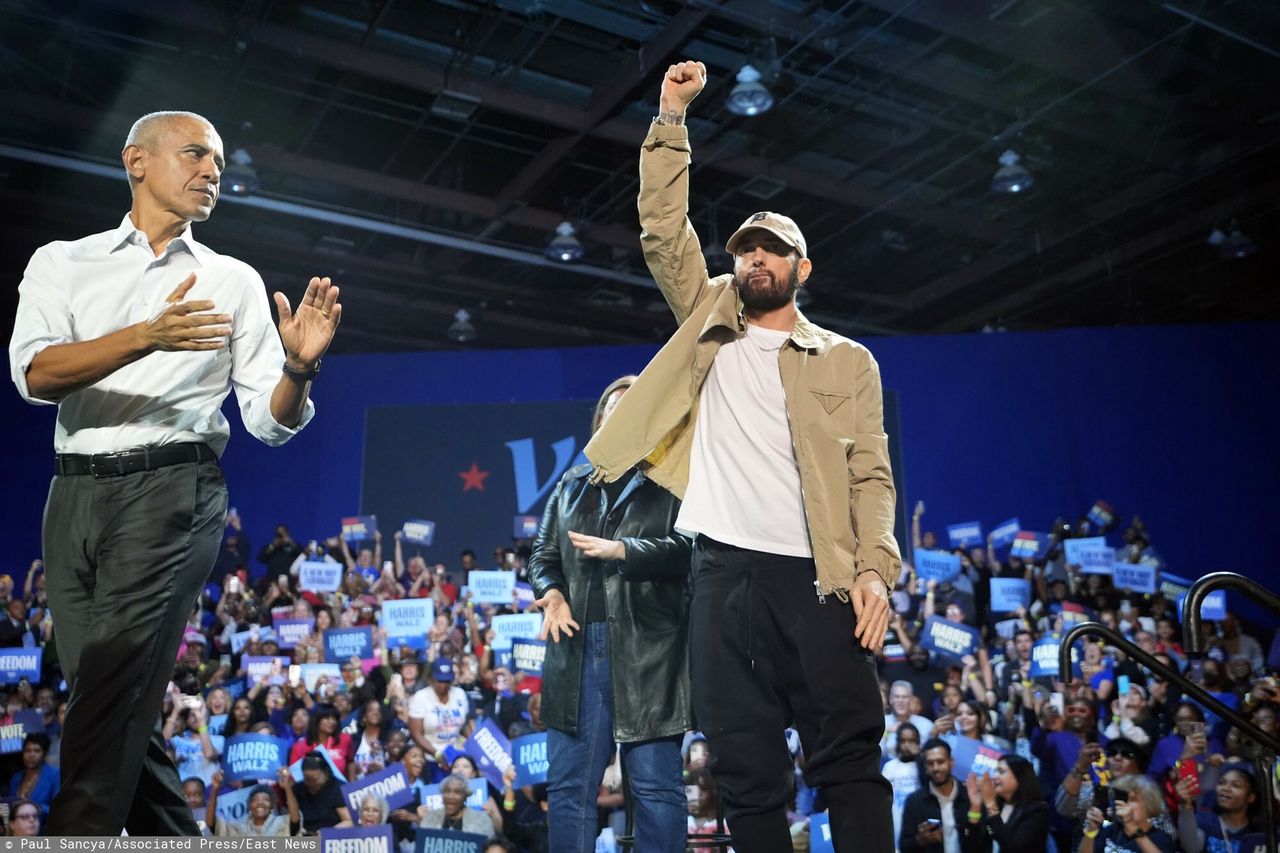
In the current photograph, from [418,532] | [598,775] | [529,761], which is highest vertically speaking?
[418,532]

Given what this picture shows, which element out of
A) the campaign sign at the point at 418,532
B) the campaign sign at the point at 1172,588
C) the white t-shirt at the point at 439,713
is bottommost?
the white t-shirt at the point at 439,713

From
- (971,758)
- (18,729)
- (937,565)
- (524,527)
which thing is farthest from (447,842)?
(524,527)

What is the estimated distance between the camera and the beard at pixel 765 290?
7.72 ft

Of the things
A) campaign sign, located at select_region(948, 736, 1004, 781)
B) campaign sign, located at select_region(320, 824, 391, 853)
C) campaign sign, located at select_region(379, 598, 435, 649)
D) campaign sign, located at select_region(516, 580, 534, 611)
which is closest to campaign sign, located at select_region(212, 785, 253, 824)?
campaign sign, located at select_region(320, 824, 391, 853)

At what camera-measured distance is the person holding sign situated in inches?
79.4

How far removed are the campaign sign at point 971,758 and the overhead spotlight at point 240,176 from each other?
6.83m

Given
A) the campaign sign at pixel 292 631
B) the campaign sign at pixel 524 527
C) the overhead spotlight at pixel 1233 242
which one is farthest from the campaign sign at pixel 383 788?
the overhead spotlight at pixel 1233 242

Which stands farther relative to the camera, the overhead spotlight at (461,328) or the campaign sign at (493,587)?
the overhead spotlight at (461,328)

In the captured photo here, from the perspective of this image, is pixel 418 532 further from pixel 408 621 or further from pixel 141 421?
pixel 141 421

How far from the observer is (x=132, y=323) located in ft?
6.68

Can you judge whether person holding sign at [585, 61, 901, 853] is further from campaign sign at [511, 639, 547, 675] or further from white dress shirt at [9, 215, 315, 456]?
campaign sign at [511, 639, 547, 675]

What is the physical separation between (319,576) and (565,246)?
160 inches

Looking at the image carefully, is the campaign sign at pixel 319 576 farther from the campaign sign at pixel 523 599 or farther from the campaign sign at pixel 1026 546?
the campaign sign at pixel 1026 546

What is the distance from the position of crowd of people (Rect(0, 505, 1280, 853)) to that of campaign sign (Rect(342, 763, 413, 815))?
7 cm
